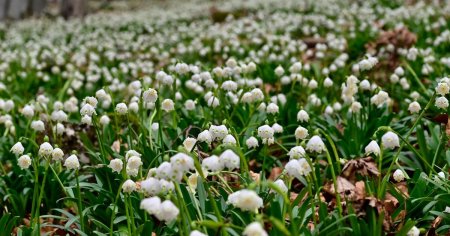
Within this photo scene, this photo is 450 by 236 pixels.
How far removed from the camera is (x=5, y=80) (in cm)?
618

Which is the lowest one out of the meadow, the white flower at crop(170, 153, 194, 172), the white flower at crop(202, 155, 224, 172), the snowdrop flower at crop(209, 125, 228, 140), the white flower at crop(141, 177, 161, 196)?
the meadow

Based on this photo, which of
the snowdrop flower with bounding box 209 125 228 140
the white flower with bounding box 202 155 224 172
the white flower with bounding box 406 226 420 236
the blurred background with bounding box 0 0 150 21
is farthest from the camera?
the blurred background with bounding box 0 0 150 21

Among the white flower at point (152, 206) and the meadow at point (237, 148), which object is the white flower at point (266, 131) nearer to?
the meadow at point (237, 148)

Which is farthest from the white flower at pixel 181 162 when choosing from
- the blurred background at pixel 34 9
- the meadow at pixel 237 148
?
the blurred background at pixel 34 9

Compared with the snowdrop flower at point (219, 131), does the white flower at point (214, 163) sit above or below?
above

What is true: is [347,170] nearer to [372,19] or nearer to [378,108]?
[378,108]

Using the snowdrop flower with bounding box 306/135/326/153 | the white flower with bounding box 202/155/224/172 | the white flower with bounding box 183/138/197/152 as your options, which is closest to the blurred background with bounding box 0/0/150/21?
the white flower with bounding box 183/138/197/152

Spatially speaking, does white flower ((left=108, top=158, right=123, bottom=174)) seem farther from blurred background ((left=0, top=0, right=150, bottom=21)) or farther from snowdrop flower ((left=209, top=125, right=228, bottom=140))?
blurred background ((left=0, top=0, right=150, bottom=21))

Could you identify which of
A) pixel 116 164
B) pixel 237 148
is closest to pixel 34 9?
pixel 116 164

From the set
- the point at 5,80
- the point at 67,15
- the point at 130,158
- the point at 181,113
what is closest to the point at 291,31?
the point at 5,80

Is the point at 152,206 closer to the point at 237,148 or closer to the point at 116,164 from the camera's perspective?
the point at 237,148

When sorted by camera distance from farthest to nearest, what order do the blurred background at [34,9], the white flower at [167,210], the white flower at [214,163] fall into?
the blurred background at [34,9], the white flower at [214,163], the white flower at [167,210]

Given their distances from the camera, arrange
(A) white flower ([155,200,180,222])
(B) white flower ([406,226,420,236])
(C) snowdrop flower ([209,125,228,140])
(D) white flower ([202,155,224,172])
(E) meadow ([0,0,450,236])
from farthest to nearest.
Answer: (C) snowdrop flower ([209,125,228,140]) → (E) meadow ([0,0,450,236]) → (B) white flower ([406,226,420,236]) → (D) white flower ([202,155,224,172]) → (A) white flower ([155,200,180,222])

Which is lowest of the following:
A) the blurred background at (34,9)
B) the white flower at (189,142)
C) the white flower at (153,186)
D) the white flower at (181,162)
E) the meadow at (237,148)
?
the blurred background at (34,9)
